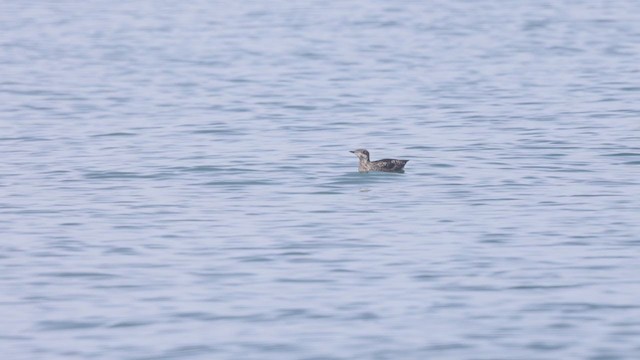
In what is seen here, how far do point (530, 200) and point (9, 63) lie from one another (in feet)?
80.5

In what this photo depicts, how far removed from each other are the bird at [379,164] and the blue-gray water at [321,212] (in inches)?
7.4

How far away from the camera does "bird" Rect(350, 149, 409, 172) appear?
18547 mm

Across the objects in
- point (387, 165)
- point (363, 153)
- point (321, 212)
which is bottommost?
point (321, 212)

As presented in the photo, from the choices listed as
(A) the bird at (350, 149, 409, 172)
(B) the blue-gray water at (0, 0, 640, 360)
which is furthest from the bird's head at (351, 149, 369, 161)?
(B) the blue-gray water at (0, 0, 640, 360)

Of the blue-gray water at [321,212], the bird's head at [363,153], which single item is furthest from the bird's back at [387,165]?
the blue-gray water at [321,212]

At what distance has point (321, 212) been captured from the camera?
1667cm

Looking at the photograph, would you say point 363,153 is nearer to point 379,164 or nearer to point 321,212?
point 379,164

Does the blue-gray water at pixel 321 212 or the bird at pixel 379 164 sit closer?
the blue-gray water at pixel 321 212

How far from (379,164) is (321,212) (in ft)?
6.85

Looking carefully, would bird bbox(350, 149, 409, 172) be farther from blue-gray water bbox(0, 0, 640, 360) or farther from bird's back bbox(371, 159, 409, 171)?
blue-gray water bbox(0, 0, 640, 360)

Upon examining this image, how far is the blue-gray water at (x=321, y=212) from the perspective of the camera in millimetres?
11883

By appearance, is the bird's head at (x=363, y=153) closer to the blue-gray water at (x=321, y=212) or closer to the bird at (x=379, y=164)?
the bird at (x=379, y=164)

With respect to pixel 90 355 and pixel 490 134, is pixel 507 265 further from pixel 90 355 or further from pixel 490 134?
pixel 490 134

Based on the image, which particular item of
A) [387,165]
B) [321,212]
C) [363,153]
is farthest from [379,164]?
[321,212]
